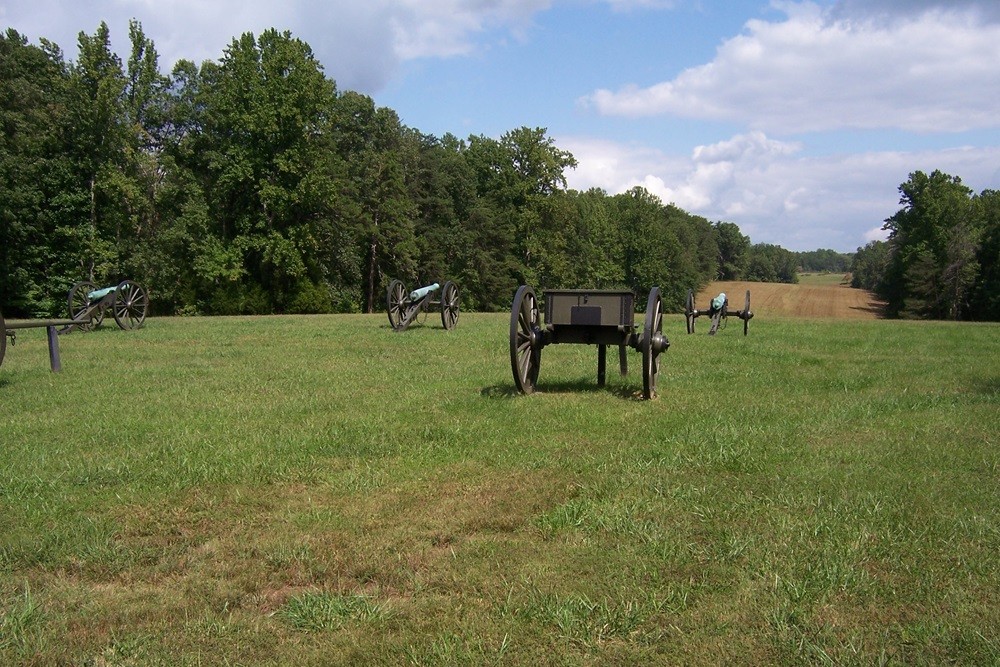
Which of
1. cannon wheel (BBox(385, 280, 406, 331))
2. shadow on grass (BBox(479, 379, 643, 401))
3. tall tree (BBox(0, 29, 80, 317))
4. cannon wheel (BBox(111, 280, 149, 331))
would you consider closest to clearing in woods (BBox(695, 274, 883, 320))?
tall tree (BBox(0, 29, 80, 317))

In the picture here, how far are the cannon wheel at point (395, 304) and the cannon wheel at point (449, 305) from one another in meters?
1.10

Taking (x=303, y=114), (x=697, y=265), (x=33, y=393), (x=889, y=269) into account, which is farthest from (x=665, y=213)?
(x=33, y=393)

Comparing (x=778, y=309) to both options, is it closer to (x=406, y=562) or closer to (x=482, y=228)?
(x=482, y=228)

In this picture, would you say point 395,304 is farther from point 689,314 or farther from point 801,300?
point 801,300

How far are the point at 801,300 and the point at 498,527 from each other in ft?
257

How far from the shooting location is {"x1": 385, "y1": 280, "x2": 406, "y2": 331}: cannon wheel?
19578 mm

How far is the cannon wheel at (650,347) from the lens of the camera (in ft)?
27.7

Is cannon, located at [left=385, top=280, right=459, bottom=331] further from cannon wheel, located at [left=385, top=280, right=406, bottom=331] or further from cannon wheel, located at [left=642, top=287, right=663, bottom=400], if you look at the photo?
cannon wheel, located at [left=642, top=287, right=663, bottom=400]

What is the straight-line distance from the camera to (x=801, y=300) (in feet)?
252

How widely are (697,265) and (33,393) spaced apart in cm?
8623

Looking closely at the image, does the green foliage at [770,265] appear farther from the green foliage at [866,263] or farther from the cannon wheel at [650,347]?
the cannon wheel at [650,347]

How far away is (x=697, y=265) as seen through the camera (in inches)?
3551

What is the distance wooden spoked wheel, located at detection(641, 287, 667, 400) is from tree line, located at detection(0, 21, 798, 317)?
31.9m

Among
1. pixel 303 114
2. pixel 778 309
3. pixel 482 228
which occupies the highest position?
pixel 303 114
